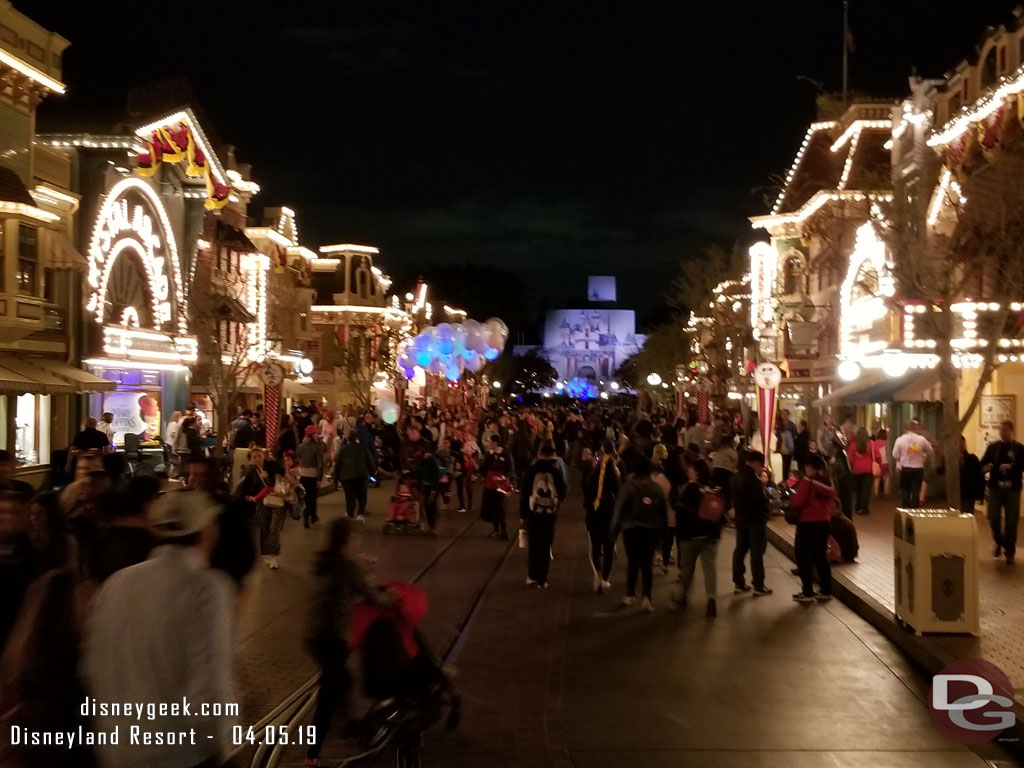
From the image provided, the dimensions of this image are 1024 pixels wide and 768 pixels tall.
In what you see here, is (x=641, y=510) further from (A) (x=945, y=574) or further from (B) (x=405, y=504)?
(B) (x=405, y=504)

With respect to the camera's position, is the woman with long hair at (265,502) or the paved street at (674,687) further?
the woman with long hair at (265,502)

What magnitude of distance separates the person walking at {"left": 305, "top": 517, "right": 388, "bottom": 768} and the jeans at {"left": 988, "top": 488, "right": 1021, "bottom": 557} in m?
11.0

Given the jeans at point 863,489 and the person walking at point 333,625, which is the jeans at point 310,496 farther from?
the person walking at point 333,625

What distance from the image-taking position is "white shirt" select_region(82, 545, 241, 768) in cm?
414

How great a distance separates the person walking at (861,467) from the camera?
21.2 meters

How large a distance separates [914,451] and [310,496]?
1011 centimetres

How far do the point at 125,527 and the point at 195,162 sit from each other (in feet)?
88.4

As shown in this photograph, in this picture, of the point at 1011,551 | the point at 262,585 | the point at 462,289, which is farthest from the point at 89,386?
the point at 462,289

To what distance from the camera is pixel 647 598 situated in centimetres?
1270

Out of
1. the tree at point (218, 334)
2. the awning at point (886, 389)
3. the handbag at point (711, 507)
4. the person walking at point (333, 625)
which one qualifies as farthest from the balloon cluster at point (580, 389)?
the person walking at point (333, 625)

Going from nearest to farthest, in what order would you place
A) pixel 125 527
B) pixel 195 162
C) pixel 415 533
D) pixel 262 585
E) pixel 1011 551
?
pixel 125 527, pixel 262 585, pixel 1011 551, pixel 415 533, pixel 195 162

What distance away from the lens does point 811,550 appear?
43.7 ft

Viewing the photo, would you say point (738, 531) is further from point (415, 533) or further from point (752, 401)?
point (752, 401)

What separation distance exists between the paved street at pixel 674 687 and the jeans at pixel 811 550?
0.34m
